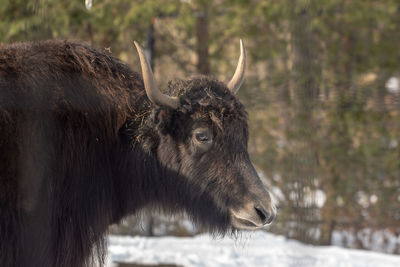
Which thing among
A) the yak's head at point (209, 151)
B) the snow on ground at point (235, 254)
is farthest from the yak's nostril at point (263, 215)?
the snow on ground at point (235, 254)

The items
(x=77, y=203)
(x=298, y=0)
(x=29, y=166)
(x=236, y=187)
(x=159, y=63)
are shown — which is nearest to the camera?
(x=29, y=166)

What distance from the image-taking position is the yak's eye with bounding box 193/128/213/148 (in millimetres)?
3327

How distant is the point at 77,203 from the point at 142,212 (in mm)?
656

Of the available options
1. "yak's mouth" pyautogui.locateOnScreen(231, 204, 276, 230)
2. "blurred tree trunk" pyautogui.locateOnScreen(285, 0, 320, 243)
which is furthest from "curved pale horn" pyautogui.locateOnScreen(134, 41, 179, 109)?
"blurred tree trunk" pyautogui.locateOnScreen(285, 0, 320, 243)

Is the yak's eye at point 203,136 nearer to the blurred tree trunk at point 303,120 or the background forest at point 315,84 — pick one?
the blurred tree trunk at point 303,120

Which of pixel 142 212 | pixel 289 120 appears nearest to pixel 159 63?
pixel 289 120

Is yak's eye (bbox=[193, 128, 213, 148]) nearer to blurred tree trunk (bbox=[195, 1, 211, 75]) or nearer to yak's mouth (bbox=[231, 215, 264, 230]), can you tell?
yak's mouth (bbox=[231, 215, 264, 230])

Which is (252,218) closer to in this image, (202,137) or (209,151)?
(209,151)

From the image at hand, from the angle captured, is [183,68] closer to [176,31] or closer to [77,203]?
[176,31]

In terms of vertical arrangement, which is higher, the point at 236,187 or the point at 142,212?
the point at 236,187

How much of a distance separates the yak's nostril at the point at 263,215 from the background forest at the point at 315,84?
3.91m

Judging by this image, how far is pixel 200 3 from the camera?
7543 mm

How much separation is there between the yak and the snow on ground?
8.99ft

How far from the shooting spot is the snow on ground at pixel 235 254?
6262mm
